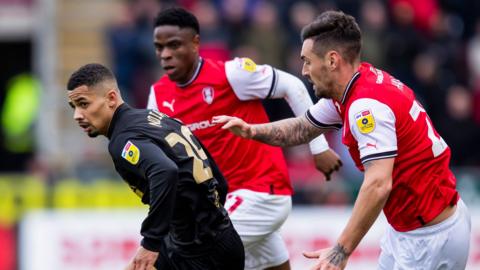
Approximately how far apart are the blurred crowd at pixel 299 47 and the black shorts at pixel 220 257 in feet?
21.2

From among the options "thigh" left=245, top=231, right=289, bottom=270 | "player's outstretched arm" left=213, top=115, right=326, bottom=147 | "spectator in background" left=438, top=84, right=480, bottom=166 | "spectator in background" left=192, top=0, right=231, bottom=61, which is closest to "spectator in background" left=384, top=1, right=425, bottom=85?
"spectator in background" left=438, top=84, right=480, bottom=166

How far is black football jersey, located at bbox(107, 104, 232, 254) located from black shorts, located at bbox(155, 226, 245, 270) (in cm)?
6

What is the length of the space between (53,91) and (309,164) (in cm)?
458

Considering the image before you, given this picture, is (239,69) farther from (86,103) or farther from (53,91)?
(53,91)

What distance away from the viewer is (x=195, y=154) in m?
6.83

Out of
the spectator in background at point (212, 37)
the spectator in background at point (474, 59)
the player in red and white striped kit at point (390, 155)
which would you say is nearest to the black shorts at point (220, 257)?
the player in red and white striped kit at point (390, 155)

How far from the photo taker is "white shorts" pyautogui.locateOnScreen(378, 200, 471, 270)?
259 inches

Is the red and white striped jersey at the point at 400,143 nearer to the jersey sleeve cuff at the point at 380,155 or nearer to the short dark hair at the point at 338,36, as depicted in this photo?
the jersey sleeve cuff at the point at 380,155

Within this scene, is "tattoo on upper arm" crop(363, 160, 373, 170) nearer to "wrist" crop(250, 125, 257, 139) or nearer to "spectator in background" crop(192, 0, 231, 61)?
"wrist" crop(250, 125, 257, 139)

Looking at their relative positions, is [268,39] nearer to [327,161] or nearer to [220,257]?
[327,161]

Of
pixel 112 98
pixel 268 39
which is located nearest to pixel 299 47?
pixel 268 39

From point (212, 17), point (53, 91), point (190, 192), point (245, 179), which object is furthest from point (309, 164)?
point (190, 192)

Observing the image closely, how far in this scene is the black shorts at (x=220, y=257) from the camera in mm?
7012

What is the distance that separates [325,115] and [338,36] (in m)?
0.85
